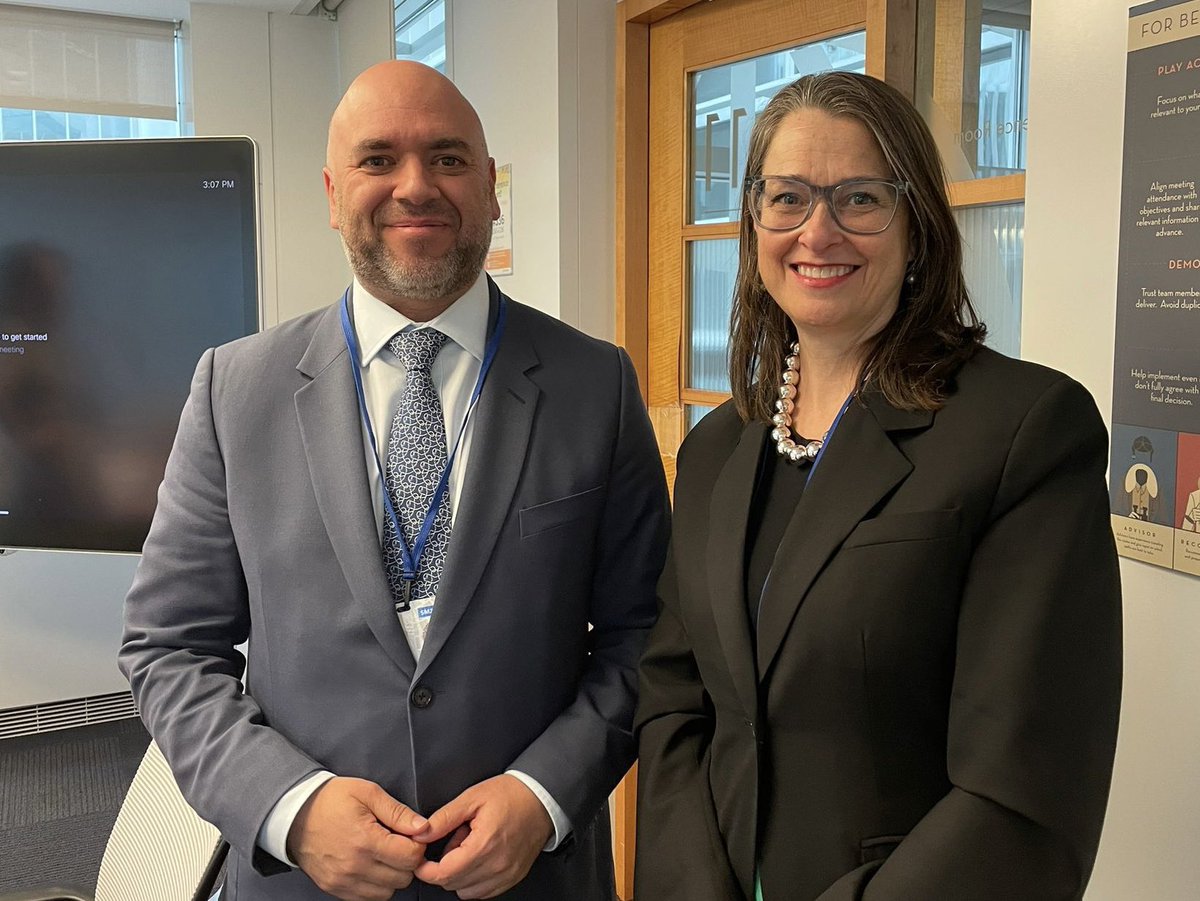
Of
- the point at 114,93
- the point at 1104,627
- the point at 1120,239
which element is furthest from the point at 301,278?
the point at 1104,627

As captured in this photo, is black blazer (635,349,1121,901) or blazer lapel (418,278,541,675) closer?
black blazer (635,349,1121,901)

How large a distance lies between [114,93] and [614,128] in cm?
277

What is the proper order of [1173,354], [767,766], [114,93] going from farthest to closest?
[114,93]
[1173,354]
[767,766]

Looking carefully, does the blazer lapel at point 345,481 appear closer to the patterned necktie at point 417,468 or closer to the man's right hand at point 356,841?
the patterned necktie at point 417,468

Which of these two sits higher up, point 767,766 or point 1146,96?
point 1146,96

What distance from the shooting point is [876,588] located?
→ 3.63ft

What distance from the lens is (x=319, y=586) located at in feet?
4.65

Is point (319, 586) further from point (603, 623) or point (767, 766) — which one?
point (767, 766)

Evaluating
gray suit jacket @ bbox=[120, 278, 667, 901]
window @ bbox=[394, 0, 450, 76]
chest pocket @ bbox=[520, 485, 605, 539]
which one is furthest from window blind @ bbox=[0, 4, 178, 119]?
chest pocket @ bbox=[520, 485, 605, 539]

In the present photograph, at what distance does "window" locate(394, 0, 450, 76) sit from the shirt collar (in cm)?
218

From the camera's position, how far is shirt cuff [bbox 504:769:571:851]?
140 cm

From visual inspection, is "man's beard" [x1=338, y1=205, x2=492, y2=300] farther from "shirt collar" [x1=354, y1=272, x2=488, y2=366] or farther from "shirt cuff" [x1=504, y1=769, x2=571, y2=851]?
"shirt cuff" [x1=504, y1=769, x2=571, y2=851]

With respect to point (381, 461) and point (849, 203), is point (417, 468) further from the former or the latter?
point (849, 203)

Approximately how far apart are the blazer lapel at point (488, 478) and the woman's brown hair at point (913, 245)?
0.42 meters
